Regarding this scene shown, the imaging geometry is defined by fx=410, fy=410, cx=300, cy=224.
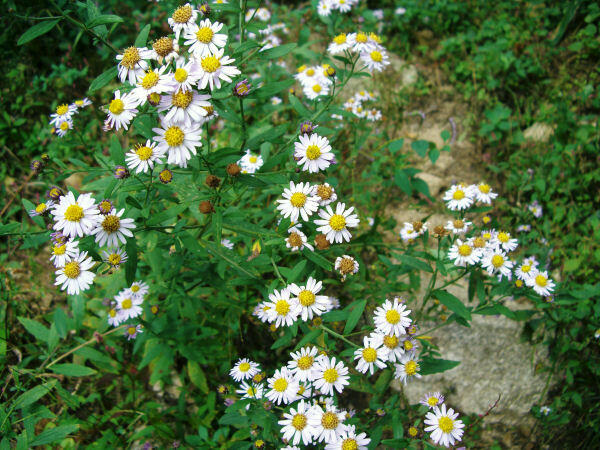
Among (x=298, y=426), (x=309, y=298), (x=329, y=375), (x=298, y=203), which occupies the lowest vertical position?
(x=298, y=426)

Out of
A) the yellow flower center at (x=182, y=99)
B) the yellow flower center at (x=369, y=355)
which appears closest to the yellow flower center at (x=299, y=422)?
the yellow flower center at (x=369, y=355)

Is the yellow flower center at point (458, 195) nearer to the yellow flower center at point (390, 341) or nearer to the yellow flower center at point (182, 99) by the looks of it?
the yellow flower center at point (390, 341)

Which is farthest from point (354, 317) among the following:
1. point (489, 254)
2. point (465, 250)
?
point (489, 254)

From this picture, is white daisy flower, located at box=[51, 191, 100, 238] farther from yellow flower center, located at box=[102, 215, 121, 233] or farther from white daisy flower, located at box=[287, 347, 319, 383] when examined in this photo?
white daisy flower, located at box=[287, 347, 319, 383]

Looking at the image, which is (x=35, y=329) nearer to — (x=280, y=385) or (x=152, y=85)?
(x=280, y=385)

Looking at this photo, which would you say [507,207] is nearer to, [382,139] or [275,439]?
[382,139]

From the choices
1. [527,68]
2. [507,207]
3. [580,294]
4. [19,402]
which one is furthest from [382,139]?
[19,402]
